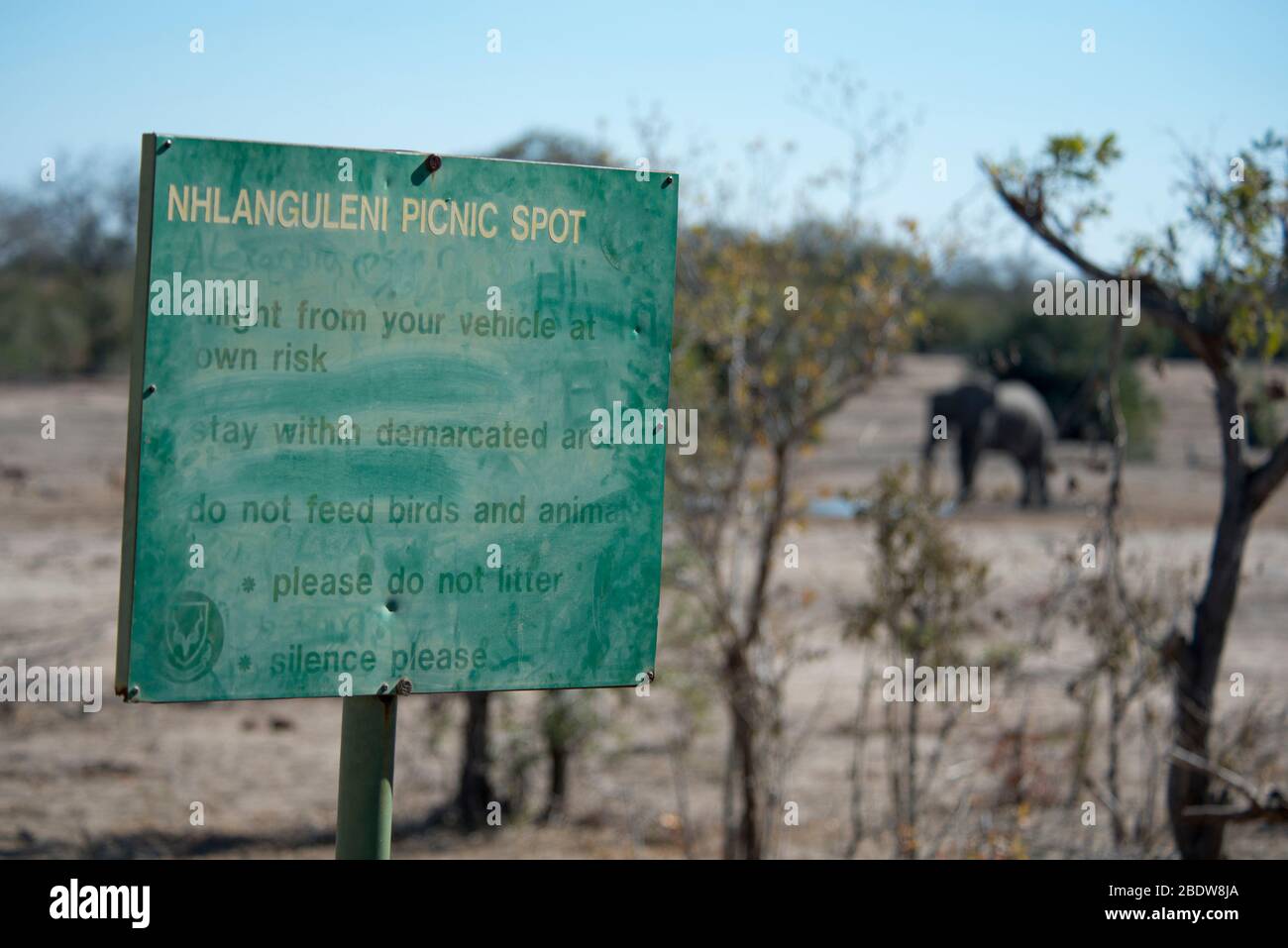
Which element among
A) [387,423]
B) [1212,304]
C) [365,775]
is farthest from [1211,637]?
[387,423]

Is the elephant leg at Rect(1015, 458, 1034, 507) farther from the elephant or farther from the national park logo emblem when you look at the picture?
the national park logo emblem

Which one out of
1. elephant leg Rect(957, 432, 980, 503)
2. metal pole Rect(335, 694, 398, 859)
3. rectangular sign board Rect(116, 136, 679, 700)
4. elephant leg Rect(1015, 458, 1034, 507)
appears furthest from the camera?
elephant leg Rect(957, 432, 980, 503)

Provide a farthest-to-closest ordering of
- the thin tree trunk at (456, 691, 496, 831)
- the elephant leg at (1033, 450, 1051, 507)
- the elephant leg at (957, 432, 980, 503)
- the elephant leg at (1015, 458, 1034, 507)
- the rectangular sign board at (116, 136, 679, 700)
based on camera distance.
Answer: the elephant leg at (957, 432, 980, 503), the elephant leg at (1015, 458, 1034, 507), the elephant leg at (1033, 450, 1051, 507), the thin tree trunk at (456, 691, 496, 831), the rectangular sign board at (116, 136, 679, 700)

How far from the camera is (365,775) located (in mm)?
2582

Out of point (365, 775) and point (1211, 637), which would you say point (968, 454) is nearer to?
point (1211, 637)

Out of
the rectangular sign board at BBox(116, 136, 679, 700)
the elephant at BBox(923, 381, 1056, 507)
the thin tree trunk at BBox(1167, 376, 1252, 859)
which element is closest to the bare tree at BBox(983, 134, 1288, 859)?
the thin tree trunk at BBox(1167, 376, 1252, 859)

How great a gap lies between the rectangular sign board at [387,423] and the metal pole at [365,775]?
0.14m

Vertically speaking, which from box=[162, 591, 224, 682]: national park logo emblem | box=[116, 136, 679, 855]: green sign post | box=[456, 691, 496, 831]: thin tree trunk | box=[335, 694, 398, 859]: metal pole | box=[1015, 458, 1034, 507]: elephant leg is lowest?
box=[456, 691, 496, 831]: thin tree trunk

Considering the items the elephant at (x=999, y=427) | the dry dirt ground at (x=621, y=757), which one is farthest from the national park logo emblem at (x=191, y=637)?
the elephant at (x=999, y=427)

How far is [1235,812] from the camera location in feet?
15.3

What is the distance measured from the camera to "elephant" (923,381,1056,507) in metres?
19.4

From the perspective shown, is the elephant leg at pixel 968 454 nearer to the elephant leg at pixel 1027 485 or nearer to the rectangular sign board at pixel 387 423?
the elephant leg at pixel 1027 485

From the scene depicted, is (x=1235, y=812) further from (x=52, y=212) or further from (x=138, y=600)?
(x=52, y=212)

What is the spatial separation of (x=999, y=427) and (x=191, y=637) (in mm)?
18571
